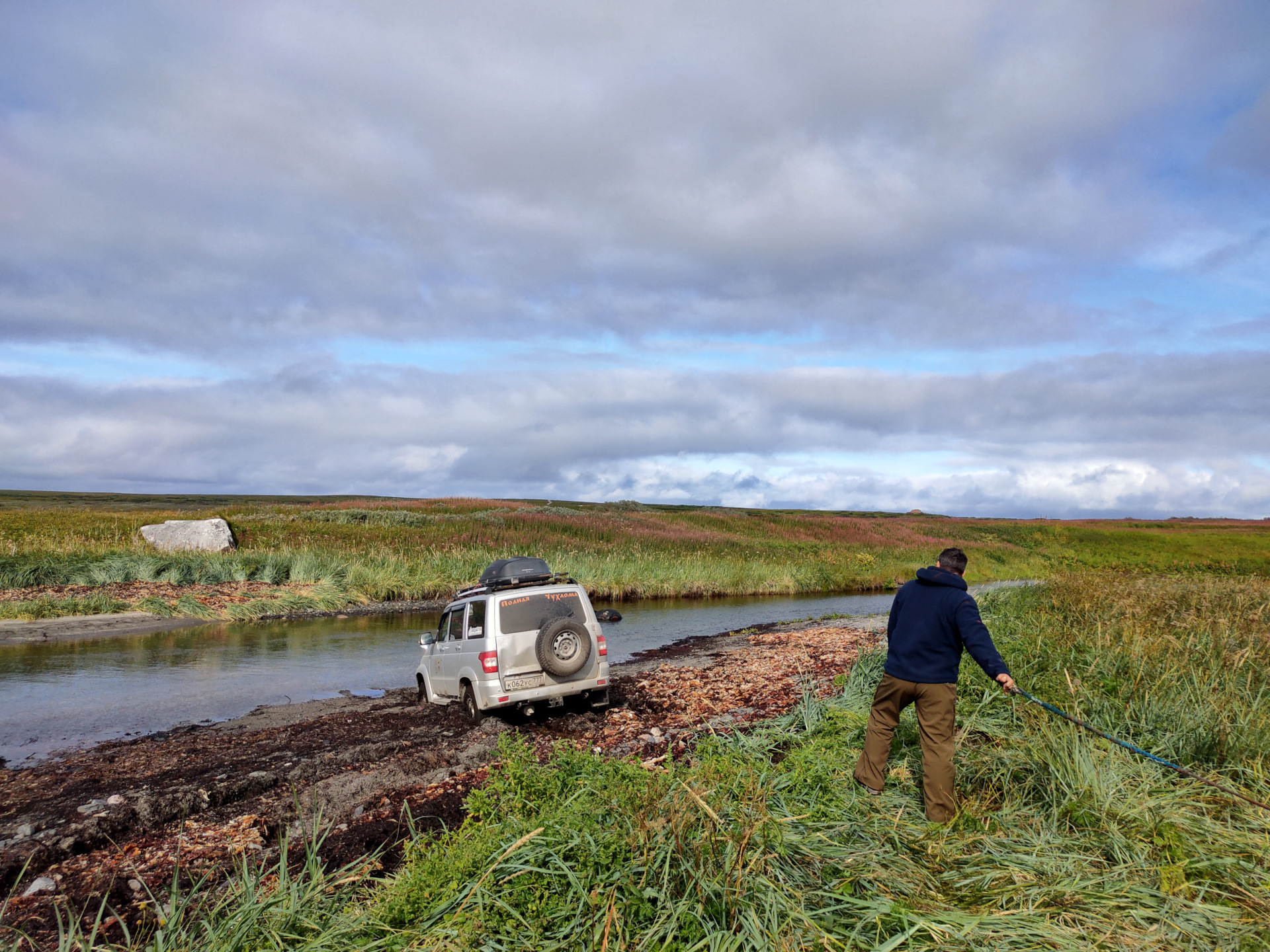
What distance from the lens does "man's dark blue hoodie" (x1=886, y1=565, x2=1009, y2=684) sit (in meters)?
6.26

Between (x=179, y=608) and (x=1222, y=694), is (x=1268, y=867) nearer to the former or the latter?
(x=1222, y=694)

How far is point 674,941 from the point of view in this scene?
391 centimetres

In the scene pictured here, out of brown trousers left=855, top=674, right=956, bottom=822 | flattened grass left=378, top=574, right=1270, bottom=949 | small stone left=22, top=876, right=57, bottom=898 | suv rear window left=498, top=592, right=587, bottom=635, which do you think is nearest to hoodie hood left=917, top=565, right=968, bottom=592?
brown trousers left=855, top=674, right=956, bottom=822

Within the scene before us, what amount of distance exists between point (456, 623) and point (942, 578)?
7895mm

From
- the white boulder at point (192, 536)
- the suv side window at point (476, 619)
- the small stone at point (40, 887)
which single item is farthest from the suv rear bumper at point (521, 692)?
the white boulder at point (192, 536)

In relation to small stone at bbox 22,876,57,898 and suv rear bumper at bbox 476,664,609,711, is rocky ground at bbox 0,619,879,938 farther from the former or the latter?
suv rear bumper at bbox 476,664,609,711

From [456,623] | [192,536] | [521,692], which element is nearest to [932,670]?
[521,692]

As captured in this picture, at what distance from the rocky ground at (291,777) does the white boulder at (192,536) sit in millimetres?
24472

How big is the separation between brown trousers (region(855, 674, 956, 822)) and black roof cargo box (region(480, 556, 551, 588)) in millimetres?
6182

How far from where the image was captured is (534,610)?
10.8 metres

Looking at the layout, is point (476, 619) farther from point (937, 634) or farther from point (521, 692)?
→ point (937, 634)

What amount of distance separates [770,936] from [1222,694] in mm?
6361

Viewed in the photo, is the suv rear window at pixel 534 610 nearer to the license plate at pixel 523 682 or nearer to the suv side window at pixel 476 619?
the suv side window at pixel 476 619

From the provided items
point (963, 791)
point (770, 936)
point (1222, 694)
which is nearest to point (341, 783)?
point (770, 936)
